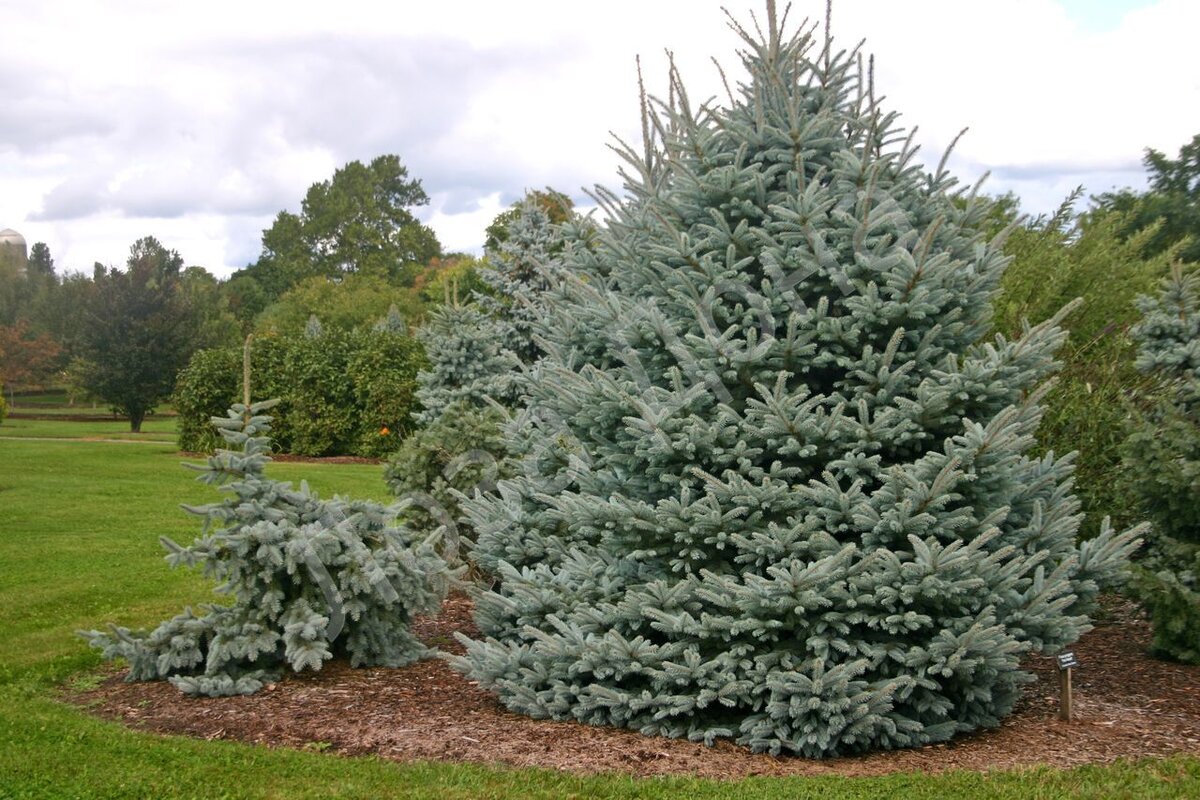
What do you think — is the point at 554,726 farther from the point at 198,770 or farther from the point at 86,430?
the point at 86,430

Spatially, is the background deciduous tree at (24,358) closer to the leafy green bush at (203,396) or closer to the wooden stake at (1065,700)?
the leafy green bush at (203,396)

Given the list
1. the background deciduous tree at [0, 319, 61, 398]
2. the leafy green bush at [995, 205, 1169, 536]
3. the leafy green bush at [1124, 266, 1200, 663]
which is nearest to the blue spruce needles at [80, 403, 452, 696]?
the leafy green bush at [995, 205, 1169, 536]

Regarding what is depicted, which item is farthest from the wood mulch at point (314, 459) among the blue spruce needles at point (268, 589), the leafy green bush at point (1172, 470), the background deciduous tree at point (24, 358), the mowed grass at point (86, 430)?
the background deciduous tree at point (24, 358)

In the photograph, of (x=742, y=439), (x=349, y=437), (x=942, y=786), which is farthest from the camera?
(x=349, y=437)

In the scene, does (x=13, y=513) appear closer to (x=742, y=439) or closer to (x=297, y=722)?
(x=297, y=722)

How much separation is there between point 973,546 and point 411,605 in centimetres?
358

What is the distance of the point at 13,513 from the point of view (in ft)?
45.6

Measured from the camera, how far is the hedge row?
23.9m

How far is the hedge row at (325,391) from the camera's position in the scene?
23.9 m

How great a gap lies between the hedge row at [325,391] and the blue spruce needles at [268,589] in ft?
55.4

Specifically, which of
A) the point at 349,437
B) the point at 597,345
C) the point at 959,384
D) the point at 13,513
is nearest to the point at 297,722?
the point at 597,345

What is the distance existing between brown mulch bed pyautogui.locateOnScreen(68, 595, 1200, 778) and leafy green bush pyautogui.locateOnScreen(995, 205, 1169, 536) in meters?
1.73

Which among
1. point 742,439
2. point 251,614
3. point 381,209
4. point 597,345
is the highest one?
point 381,209

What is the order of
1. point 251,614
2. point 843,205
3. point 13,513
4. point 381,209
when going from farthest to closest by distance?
point 381,209, point 13,513, point 251,614, point 843,205
